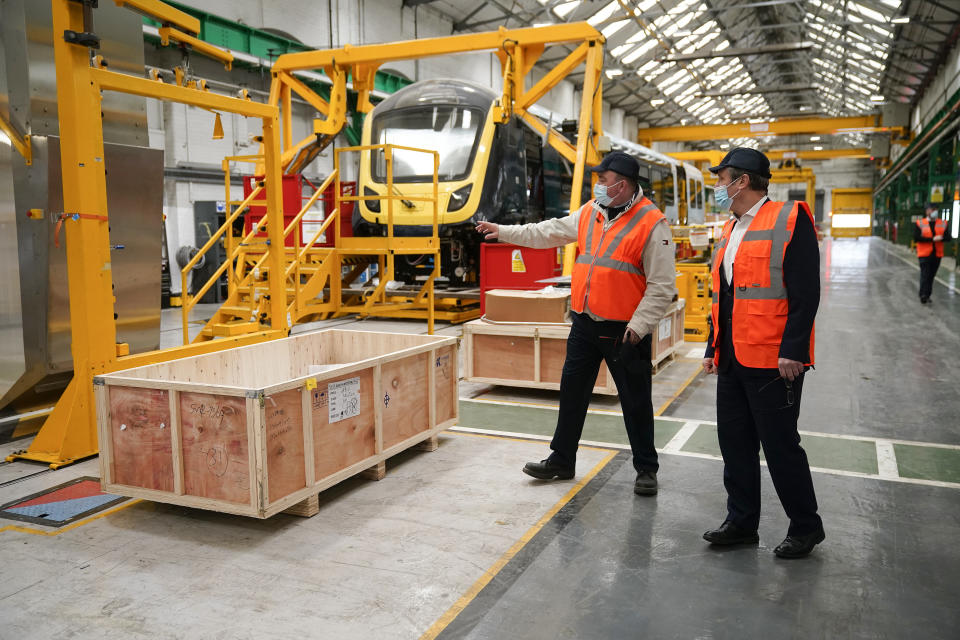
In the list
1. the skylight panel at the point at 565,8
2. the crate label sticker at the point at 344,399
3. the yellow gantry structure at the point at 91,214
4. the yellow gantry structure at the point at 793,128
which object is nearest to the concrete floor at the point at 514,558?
the yellow gantry structure at the point at 91,214

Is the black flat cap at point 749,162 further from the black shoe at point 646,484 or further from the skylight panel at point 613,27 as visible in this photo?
the skylight panel at point 613,27

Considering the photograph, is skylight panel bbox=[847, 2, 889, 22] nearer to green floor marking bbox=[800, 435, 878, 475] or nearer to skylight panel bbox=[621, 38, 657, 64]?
skylight panel bbox=[621, 38, 657, 64]

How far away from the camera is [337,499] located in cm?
441

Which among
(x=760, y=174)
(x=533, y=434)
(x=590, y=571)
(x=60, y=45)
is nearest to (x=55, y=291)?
(x=60, y=45)

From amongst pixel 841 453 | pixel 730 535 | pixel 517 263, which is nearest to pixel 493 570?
pixel 730 535

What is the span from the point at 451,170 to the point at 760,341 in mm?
9107

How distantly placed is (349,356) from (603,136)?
615 cm

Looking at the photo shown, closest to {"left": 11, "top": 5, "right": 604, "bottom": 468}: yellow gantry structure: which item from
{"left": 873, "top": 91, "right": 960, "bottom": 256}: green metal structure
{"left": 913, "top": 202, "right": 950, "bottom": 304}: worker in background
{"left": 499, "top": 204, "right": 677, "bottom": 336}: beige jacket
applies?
{"left": 499, "top": 204, "right": 677, "bottom": 336}: beige jacket

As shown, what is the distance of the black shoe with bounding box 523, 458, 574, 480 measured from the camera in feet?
15.3

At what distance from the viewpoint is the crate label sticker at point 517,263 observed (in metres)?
10.5

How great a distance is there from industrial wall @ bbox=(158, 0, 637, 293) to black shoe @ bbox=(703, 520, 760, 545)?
11.7m

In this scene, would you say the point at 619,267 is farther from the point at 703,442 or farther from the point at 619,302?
the point at 703,442

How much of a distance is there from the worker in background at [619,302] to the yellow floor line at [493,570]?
0.84 ft

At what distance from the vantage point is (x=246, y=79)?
1734cm
